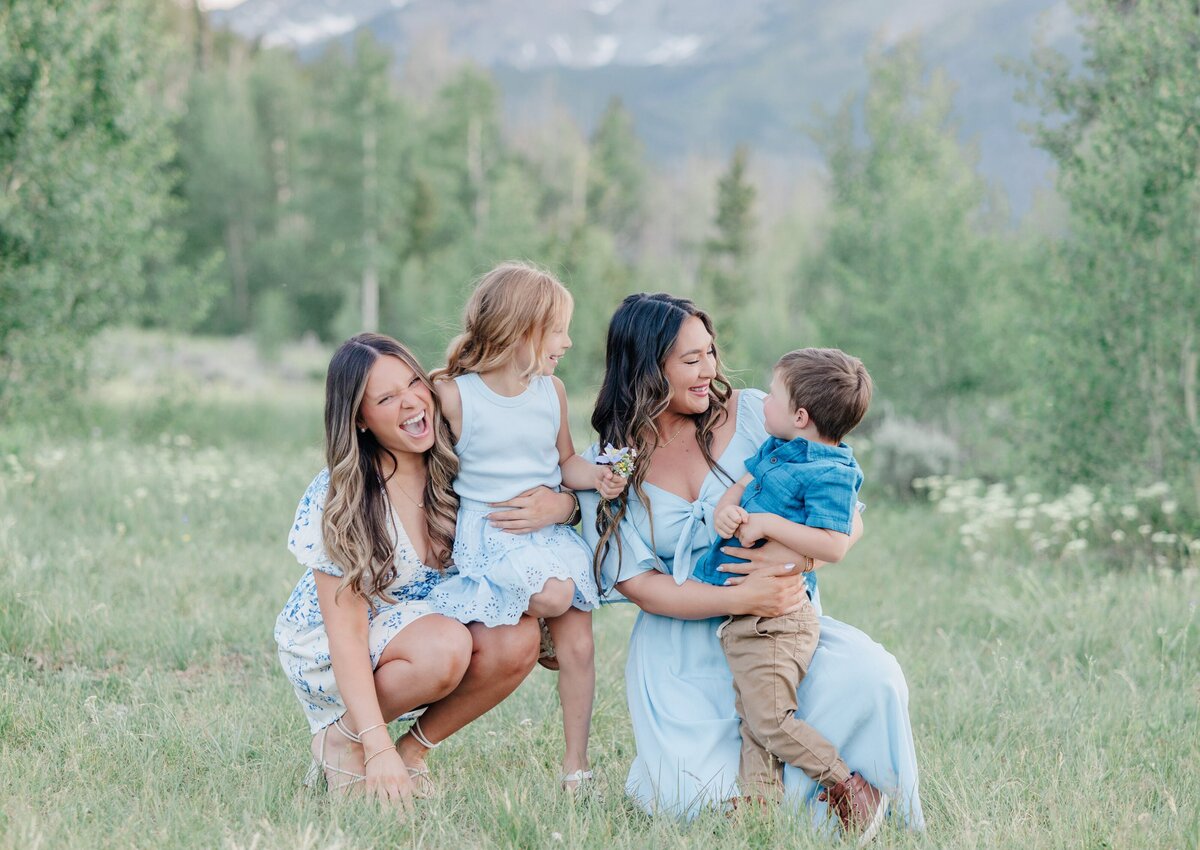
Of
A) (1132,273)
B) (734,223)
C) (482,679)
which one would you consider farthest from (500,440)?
(734,223)

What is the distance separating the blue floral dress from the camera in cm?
329

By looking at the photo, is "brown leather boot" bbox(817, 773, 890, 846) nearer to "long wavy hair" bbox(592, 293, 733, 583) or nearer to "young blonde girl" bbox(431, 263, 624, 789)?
"young blonde girl" bbox(431, 263, 624, 789)

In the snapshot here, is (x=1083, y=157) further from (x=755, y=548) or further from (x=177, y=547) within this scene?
(x=177, y=547)

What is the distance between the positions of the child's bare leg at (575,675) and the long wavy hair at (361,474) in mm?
540

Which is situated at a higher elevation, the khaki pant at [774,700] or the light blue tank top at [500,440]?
the light blue tank top at [500,440]

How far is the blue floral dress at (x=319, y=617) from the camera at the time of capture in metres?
3.29

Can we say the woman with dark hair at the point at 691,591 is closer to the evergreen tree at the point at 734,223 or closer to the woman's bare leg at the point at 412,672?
the woman's bare leg at the point at 412,672

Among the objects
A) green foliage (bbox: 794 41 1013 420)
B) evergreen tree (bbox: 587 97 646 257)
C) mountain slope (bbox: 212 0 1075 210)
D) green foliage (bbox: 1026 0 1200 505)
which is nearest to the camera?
green foliage (bbox: 1026 0 1200 505)

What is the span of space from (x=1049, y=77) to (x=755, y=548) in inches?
272

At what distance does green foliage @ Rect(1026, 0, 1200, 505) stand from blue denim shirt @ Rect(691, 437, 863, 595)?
5346mm

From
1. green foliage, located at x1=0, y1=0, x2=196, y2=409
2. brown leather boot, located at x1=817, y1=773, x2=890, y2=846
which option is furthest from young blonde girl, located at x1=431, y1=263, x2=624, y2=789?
green foliage, located at x1=0, y1=0, x2=196, y2=409

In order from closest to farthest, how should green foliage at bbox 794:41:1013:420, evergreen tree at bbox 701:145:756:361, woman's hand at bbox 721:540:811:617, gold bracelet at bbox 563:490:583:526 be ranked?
→ woman's hand at bbox 721:540:811:617, gold bracelet at bbox 563:490:583:526, green foliage at bbox 794:41:1013:420, evergreen tree at bbox 701:145:756:361

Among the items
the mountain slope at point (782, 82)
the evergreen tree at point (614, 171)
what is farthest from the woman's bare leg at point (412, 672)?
the mountain slope at point (782, 82)

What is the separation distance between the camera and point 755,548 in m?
3.26
